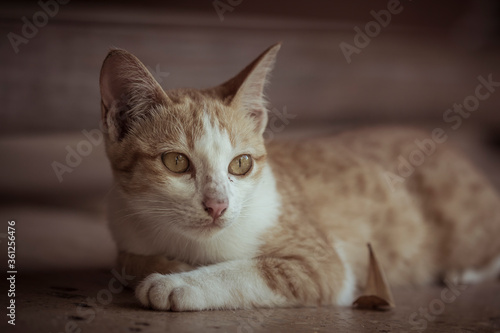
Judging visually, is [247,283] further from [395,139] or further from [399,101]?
[399,101]

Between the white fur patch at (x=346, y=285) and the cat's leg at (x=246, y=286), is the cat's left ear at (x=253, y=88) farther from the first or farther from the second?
the white fur patch at (x=346, y=285)

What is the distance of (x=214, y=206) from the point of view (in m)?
1.56

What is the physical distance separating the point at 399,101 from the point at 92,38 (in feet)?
7.09

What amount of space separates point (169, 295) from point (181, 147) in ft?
1.41

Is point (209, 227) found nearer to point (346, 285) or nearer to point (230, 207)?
point (230, 207)

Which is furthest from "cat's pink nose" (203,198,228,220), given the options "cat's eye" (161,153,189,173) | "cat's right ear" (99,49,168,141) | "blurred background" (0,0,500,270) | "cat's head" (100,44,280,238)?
"blurred background" (0,0,500,270)

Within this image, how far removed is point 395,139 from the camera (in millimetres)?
2715

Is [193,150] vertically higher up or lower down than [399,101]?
lower down

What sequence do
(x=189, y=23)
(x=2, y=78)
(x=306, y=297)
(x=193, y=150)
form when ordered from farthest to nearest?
(x=189, y=23) → (x=2, y=78) → (x=306, y=297) → (x=193, y=150)

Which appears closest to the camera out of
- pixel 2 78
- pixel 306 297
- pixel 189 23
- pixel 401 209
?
pixel 306 297

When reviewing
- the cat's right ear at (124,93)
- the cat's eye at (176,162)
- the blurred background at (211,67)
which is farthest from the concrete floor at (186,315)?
the blurred background at (211,67)

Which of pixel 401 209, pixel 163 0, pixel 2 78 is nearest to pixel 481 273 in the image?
pixel 401 209

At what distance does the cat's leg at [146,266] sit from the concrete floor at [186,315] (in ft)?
0.22

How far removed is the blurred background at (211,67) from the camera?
3260 millimetres
